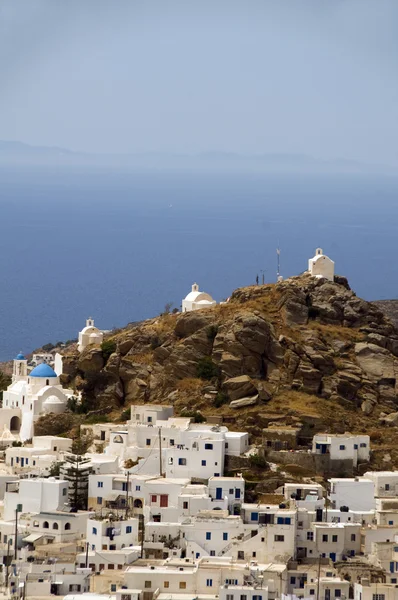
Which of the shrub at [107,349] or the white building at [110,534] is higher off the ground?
the shrub at [107,349]

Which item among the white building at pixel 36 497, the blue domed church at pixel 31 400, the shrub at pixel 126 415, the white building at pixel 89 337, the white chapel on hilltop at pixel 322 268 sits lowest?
the white building at pixel 36 497

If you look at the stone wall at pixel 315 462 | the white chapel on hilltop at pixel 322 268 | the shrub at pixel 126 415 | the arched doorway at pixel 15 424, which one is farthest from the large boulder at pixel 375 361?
the arched doorway at pixel 15 424

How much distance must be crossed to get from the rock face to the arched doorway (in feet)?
9.57

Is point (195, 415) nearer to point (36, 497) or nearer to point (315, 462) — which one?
point (315, 462)

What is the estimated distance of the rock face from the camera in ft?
254

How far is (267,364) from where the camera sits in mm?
77688

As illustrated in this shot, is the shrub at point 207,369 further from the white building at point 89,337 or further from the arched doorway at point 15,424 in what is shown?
the white building at point 89,337

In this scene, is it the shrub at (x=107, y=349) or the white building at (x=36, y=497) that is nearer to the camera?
the white building at (x=36, y=497)

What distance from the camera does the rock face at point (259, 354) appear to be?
254ft

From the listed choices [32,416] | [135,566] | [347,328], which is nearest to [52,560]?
[135,566]

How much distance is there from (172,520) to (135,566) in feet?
18.3

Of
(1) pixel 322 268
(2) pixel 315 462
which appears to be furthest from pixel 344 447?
(1) pixel 322 268

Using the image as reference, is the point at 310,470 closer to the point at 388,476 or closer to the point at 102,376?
the point at 388,476

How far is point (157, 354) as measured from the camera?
79.6 m
